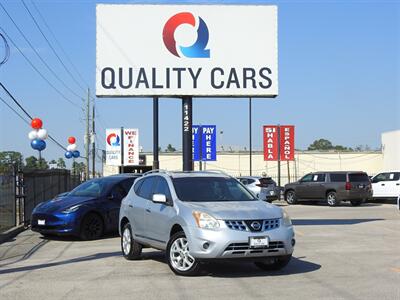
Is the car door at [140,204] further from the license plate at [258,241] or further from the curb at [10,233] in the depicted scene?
the curb at [10,233]

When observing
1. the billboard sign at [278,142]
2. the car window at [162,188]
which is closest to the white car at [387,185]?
the billboard sign at [278,142]

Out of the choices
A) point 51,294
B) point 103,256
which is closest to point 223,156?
point 103,256

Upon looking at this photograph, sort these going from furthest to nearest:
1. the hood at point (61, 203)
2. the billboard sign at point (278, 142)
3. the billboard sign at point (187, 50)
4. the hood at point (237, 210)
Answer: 1. the billboard sign at point (278, 142)
2. the billboard sign at point (187, 50)
3. the hood at point (61, 203)
4. the hood at point (237, 210)

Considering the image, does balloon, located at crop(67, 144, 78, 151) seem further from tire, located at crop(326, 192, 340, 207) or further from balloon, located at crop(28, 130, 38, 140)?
tire, located at crop(326, 192, 340, 207)

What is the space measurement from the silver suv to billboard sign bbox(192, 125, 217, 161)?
20965 millimetres

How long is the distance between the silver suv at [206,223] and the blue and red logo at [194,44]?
7.53 m

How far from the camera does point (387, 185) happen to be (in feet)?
101

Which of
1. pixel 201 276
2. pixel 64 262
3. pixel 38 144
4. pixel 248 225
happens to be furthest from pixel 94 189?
pixel 38 144

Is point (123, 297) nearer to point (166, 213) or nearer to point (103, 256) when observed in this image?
point (166, 213)

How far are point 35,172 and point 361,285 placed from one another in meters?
14.6

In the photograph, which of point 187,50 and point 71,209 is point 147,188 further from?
point 187,50

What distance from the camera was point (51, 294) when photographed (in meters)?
8.12

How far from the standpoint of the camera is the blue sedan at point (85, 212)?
14.8 metres

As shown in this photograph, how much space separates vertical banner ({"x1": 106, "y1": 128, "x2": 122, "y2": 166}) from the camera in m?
37.2
